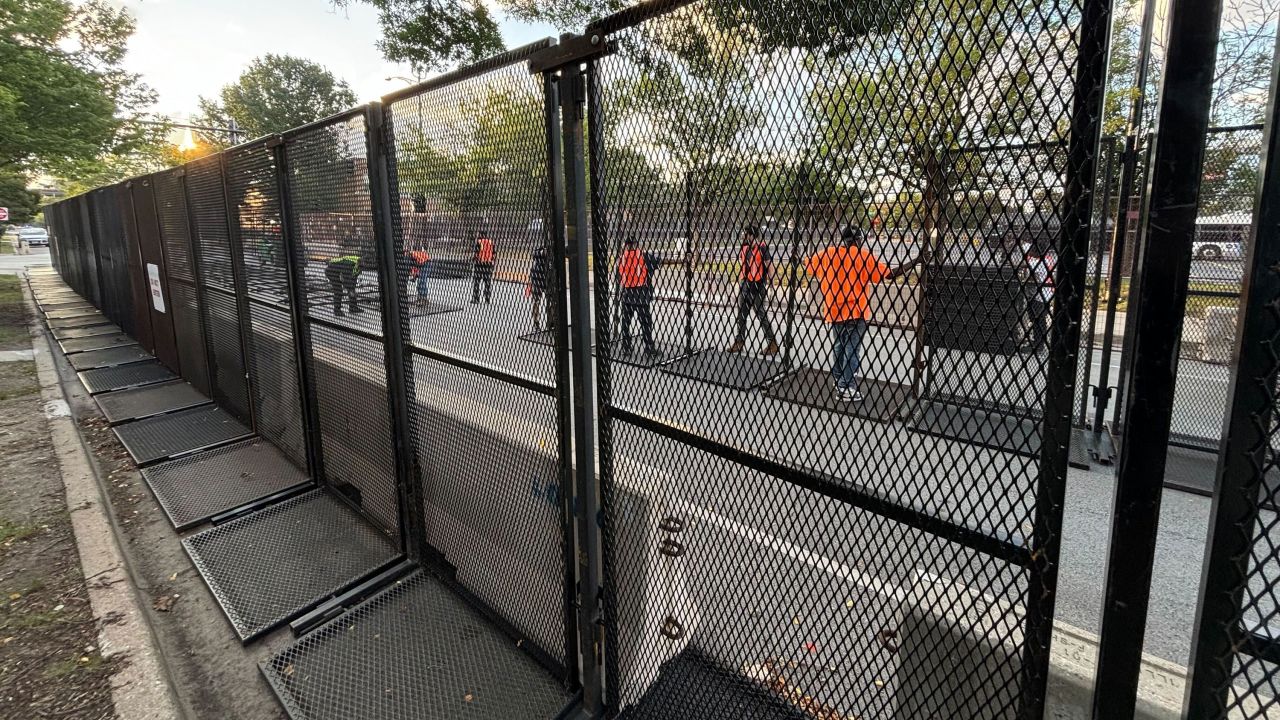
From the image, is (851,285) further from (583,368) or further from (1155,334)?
(583,368)

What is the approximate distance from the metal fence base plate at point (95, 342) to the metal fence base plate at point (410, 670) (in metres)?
10.1

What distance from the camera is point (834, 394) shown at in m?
1.49

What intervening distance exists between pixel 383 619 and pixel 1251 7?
4.24 meters

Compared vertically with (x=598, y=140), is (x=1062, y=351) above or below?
below

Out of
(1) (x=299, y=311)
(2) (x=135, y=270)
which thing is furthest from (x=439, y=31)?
(1) (x=299, y=311)

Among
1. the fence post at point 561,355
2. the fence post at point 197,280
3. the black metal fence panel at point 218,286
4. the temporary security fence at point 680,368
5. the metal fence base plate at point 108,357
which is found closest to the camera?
the temporary security fence at point 680,368

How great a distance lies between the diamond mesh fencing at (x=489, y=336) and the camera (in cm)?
248

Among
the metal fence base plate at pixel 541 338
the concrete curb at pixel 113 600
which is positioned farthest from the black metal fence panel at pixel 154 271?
the metal fence base plate at pixel 541 338

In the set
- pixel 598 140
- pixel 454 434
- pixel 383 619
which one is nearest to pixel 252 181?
pixel 454 434

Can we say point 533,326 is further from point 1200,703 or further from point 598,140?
point 1200,703

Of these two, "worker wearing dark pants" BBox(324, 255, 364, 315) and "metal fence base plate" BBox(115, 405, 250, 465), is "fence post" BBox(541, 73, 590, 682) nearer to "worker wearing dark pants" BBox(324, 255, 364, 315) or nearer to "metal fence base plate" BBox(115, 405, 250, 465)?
"worker wearing dark pants" BBox(324, 255, 364, 315)

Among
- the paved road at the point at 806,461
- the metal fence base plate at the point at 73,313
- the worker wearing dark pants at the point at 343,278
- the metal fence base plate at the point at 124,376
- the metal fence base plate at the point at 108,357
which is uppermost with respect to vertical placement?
the worker wearing dark pants at the point at 343,278

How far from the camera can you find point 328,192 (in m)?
3.79

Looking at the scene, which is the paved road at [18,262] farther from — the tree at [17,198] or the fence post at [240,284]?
the fence post at [240,284]
